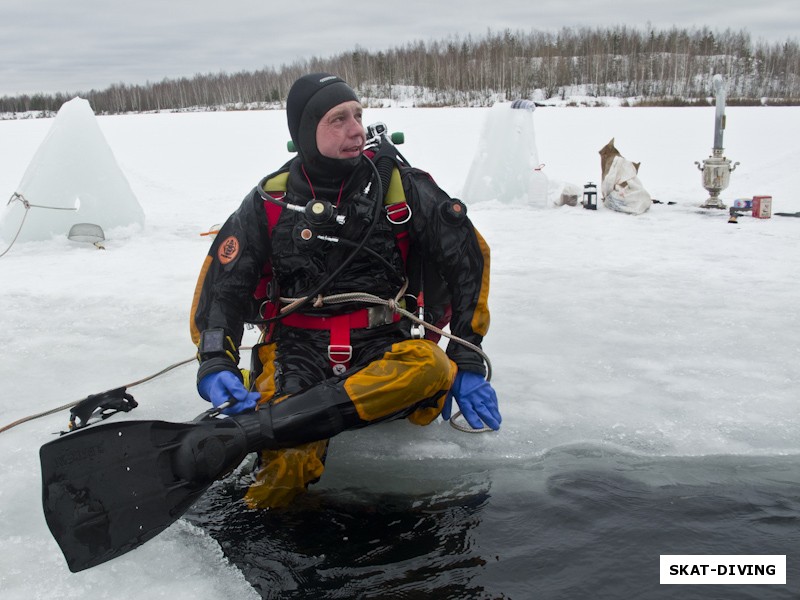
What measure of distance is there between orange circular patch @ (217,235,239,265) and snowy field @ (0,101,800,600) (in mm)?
718

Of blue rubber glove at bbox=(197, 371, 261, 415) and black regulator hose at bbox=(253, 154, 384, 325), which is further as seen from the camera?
black regulator hose at bbox=(253, 154, 384, 325)

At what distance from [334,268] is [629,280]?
2.76m

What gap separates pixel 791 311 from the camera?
382 centimetres

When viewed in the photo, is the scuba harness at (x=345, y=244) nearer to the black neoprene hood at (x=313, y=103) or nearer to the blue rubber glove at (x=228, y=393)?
the black neoprene hood at (x=313, y=103)

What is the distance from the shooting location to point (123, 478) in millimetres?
1937

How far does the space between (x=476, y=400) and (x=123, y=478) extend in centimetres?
113

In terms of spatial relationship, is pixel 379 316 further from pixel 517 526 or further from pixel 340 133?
pixel 517 526

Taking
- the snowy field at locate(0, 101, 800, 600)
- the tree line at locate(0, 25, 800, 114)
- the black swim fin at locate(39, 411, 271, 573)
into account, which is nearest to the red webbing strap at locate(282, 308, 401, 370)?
the snowy field at locate(0, 101, 800, 600)

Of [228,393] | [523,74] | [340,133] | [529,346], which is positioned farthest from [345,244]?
[523,74]

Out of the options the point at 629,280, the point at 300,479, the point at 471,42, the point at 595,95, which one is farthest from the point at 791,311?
the point at 471,42

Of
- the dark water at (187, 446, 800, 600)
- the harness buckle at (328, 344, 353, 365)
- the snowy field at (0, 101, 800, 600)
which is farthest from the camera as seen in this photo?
the harness buckle at (328, 344, 353, 365)

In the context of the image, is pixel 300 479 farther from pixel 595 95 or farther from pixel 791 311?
pixel 595 95

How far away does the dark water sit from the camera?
1.81m

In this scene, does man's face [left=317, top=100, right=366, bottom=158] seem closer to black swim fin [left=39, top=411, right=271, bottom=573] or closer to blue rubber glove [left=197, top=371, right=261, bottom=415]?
blue rubber glove [left=197, top=371, right=261, bottom=415]
